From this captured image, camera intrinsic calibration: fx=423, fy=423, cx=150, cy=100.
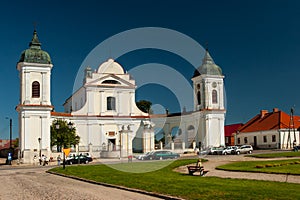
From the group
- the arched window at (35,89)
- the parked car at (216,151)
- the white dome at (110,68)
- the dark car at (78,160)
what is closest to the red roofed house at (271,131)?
the parked car at (216,151)

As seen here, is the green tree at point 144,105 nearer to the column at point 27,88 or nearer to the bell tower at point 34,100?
the bell tower at point 34,100

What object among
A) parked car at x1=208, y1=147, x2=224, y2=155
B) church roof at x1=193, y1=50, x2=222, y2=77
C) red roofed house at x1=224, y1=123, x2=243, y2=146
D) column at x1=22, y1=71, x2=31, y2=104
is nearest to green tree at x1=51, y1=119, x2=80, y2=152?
column at x1=22, y1=71, x2=31, y2=104

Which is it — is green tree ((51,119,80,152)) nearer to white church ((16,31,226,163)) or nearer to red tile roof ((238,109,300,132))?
white church ((16,31,226,163))

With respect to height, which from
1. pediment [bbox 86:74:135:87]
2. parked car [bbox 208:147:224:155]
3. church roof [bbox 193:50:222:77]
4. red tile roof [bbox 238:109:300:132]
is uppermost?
church roof [bbox 193:50:222:77]

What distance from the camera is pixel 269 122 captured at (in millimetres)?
73625

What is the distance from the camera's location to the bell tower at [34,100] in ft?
183

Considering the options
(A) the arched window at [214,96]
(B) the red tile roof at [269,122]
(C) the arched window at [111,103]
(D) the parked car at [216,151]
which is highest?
(A) the arched window at [214,96]

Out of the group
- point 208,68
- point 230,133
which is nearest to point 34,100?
point 208,68

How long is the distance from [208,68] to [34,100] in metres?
28.5

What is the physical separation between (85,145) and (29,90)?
Result: 12.2 m

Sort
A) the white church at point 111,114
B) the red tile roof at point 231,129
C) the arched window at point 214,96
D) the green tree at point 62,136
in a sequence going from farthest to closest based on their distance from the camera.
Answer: the red tile roof at point 231,129
the arched window at point 214,96
the green tree at point 62,136
the white church at point 111,114

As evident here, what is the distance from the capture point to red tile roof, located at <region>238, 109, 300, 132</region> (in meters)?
70.4

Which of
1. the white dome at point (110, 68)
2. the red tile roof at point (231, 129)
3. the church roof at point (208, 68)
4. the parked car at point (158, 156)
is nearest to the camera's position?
the parked car at point (158, 156)

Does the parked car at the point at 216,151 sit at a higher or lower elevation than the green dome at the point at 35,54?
lower
